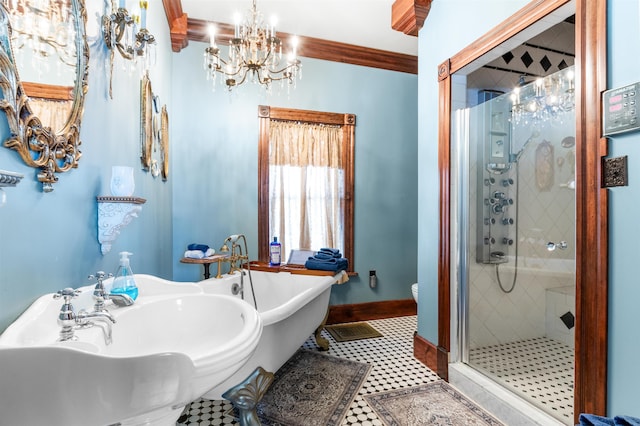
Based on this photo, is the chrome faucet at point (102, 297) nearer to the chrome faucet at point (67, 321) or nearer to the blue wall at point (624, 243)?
the chrome faucet at point (67, 321)

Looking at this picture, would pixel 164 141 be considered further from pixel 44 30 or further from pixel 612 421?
pixel 612 421

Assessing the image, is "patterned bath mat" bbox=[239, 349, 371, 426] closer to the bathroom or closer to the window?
the bathroom

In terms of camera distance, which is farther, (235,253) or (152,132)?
(235,253)

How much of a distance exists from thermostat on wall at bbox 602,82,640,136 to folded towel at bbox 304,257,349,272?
6.09 ft

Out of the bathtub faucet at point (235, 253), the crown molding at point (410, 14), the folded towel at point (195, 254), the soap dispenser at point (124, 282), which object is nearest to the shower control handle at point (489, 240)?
the crown molding at point (410, 14)

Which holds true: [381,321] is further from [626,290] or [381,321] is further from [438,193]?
[626,290]

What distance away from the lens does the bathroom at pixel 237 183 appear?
1.04m

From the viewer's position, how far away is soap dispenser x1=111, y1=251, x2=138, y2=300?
1.24 meters

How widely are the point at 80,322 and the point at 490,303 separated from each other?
8.45ft

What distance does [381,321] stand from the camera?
11.2 feet

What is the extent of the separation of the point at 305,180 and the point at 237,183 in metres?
0.66

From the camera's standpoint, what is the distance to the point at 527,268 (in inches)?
100

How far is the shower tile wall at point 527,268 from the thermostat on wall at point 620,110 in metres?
0.89

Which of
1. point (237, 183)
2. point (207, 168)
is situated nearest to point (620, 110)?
point (237, 183)
